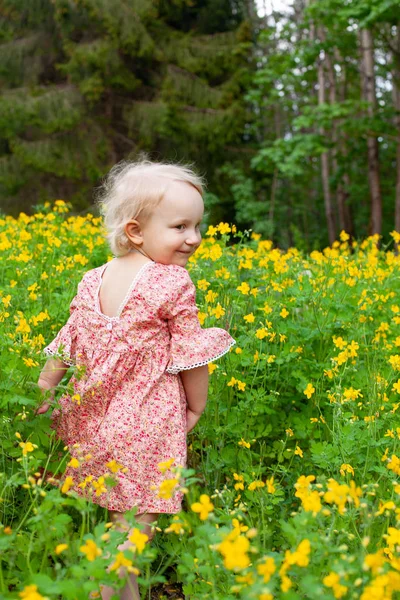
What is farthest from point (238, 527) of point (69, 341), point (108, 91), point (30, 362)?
point (108, 91)

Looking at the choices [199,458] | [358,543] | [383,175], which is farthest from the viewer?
[383,175]

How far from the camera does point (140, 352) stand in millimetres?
2457

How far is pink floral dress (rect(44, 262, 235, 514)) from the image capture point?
2.38 m

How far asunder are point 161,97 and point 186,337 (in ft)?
49.5

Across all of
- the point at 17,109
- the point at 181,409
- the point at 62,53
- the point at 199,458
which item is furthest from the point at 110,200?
the point at 62,53

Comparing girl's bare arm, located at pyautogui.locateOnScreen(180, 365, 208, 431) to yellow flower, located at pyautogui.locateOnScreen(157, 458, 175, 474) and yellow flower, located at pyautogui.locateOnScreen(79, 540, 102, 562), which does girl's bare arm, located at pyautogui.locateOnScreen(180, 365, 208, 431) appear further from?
yellow flower, located at pyautogui.locateOnScreen(79, 540, 102, 562)

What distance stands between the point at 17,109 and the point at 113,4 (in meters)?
3.34

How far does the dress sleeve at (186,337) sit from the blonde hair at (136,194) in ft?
0.97

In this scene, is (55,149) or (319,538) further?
(55,149)

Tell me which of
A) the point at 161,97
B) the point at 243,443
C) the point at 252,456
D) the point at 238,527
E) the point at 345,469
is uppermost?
the point at 161,97

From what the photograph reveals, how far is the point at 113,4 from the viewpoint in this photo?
15695 mm

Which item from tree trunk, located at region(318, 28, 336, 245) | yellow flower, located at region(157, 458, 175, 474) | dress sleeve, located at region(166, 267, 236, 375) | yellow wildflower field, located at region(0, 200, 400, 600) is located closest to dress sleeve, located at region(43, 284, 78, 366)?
yellow wildflower field, located at region(0, 200, 400, 600)

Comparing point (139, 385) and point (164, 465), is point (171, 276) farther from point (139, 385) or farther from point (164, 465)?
point (164, 465)

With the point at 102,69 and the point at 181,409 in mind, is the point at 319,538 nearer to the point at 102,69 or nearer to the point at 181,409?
the point at 181,409
